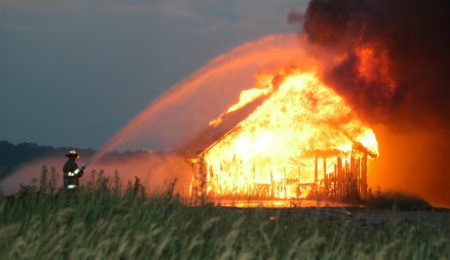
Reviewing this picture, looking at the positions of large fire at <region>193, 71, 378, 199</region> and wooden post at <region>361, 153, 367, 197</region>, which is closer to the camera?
large fire at <region>193, 71, 378, 199</region>

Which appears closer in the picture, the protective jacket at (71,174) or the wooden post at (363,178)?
the protective jacket at (71,174)

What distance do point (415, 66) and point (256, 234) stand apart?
2198 cm

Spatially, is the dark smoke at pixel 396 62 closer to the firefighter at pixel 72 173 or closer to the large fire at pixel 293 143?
the large fire at pixel 293 143

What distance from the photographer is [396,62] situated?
1463 inches

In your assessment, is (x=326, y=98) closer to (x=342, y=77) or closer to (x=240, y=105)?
(x=342, y=77)

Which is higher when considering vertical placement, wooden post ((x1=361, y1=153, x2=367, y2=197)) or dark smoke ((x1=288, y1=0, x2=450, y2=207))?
dark smoke ((x1=288, y1=0, x2=450, y2=207))

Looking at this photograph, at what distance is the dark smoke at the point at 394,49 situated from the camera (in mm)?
36406

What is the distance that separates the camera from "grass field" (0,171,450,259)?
14820 mm

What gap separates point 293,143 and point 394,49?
513 cm

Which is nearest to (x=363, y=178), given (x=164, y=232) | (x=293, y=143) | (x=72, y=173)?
(x=293, y=143)

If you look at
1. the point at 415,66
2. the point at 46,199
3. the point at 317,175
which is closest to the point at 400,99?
the point at 415,66

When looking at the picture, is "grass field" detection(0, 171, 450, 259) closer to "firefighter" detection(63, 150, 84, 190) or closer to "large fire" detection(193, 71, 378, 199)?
"firefighter" detection(63, 150, 84, 190)

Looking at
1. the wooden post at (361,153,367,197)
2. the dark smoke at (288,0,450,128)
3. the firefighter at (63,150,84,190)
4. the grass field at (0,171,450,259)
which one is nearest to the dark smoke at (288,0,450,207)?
the dark smoke at (288,0,450,128)

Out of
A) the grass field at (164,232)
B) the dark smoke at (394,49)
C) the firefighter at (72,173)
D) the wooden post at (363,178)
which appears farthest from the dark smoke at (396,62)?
the grass field at (164,232)
